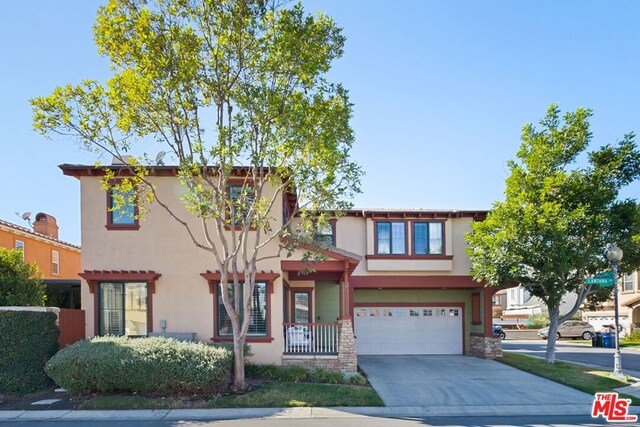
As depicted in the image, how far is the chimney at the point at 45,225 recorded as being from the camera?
2817cm

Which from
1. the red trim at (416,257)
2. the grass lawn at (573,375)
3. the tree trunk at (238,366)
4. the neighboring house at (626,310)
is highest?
the red trim at (416,257)

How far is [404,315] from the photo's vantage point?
2231cm

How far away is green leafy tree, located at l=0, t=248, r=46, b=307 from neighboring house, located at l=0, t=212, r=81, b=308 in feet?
9.55

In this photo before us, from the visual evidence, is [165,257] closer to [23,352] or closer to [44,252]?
[23,352]

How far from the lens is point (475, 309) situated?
851 inches

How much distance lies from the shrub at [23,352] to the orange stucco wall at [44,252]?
11.8 meters

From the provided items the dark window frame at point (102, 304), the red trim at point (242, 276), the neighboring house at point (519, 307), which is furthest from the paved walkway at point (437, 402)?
the neighboring house at point (519, 307)

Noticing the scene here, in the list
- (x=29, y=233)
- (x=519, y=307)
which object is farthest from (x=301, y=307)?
(x=519, y=307)

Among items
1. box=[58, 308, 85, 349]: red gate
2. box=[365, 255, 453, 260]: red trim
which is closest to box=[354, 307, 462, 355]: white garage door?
box=[365, 255, 453, 260]: red trim

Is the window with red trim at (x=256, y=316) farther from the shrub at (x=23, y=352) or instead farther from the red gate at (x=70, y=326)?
the shrub at (x=23, y=352)

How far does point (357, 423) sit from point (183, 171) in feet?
23.2

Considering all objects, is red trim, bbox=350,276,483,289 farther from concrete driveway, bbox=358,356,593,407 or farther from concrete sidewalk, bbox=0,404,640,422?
concrete sidewalk, bbox=0,404,640,422

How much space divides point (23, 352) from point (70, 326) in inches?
67.5

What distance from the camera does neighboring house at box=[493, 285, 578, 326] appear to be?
45.3 meters
